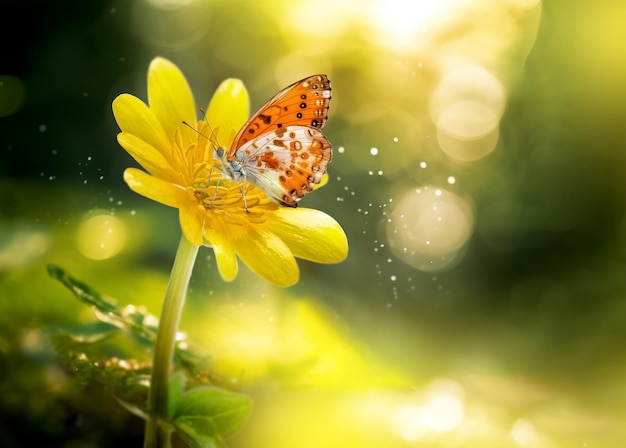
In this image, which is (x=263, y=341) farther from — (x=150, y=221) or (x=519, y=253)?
(x=519, y=253)

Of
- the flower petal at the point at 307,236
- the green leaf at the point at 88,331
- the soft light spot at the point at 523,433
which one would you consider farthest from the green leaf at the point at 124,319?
the soft light spot at the point at 523,433

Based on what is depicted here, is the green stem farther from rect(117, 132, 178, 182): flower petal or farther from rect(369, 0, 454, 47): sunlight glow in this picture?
rect(369, 0, 454, 47): sunlight glow

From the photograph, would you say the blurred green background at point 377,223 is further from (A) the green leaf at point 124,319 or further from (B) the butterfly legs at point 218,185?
(B) the butterfly legs at point 218,185

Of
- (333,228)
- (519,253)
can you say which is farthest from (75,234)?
(519,253)

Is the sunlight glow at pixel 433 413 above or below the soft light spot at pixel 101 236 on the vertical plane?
below

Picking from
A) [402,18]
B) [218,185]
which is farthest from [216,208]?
[402,18]

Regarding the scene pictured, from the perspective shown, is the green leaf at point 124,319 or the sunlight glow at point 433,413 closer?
the green leaf at point 124,319

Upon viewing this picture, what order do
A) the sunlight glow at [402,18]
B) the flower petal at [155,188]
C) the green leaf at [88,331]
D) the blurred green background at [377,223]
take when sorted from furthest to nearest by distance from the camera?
the sunlight glow at [402,18] → the blurred green background at [377,223] → the green leaf at [88,331] → the flower petal at [155,188]
